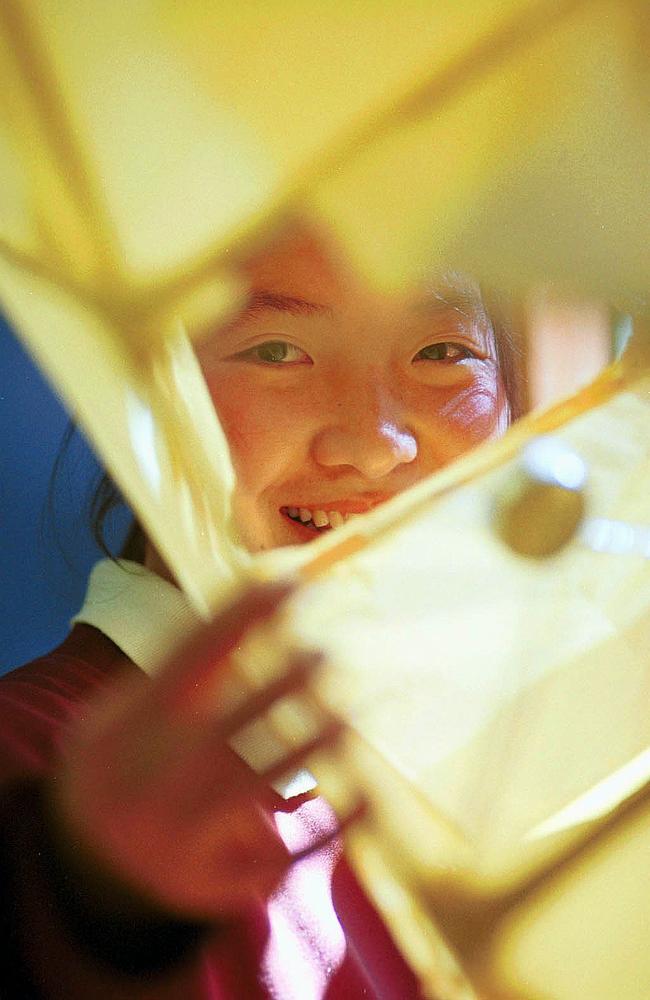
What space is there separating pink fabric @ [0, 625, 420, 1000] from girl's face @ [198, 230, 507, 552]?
0.08 m

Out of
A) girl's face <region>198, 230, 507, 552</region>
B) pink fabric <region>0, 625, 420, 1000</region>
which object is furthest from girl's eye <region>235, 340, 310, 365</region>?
pink fabric <region>0, 625, 420, 1000</region>

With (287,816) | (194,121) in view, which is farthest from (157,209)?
(287,816)

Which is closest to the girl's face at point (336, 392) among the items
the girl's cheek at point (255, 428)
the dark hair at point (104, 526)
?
the girl's cheek at point (255, 428)

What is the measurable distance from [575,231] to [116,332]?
8cm

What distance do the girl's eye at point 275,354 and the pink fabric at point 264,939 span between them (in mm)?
106

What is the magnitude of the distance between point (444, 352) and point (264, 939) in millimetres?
173

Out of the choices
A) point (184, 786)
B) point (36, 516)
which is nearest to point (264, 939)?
point (184, 786)

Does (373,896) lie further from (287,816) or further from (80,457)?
(80,457)

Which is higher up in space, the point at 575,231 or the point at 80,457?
the point at 80,457

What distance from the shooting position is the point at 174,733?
0.58ft

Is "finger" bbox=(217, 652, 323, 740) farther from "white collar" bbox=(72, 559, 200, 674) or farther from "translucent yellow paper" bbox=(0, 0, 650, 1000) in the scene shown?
"white collar" bbox=(72, 559, 200, 674)

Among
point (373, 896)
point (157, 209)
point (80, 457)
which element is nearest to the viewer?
point (157, 209)

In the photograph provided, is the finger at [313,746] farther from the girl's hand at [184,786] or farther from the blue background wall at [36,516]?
the blue background wall at [36,516]

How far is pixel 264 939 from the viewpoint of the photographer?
0.26 m
